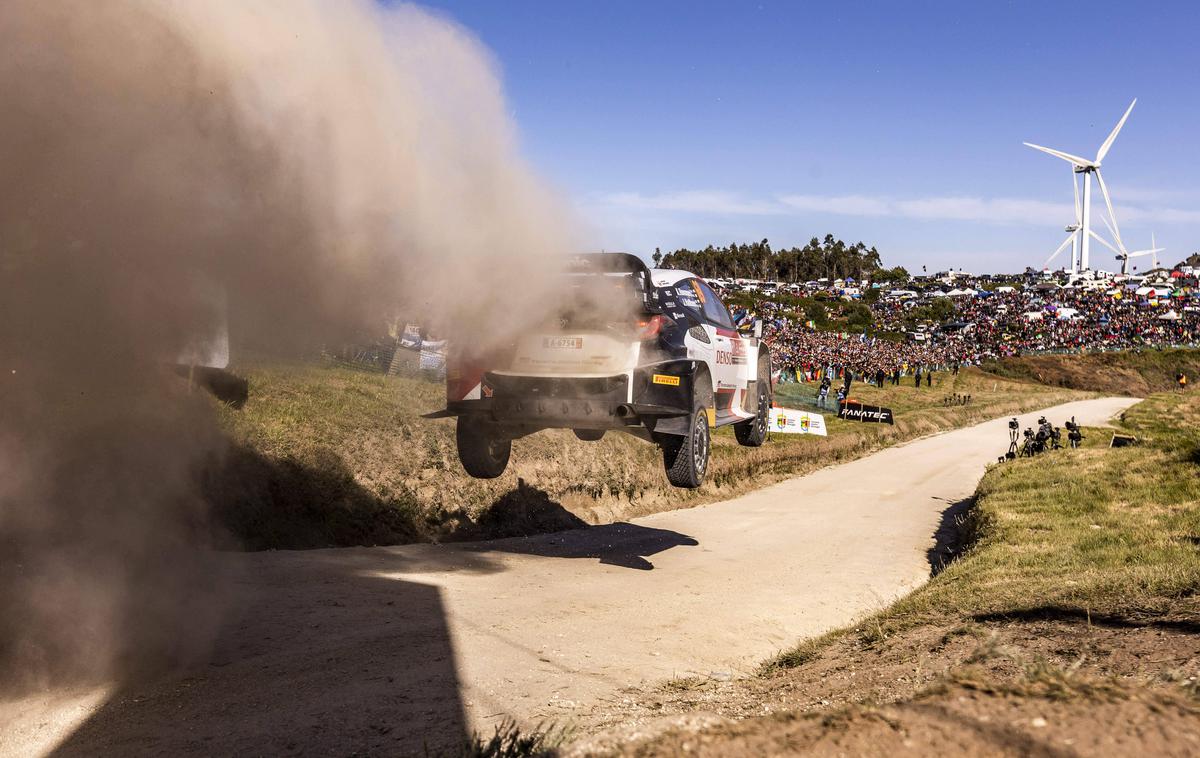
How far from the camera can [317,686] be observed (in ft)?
25.6

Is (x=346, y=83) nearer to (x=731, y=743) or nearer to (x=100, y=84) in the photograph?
(x=100, y=84)

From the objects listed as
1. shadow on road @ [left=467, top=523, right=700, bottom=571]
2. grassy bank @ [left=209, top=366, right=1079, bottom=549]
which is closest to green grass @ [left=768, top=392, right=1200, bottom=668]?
shadow on road @ [left=467, top=523, right=700, bottom=571]

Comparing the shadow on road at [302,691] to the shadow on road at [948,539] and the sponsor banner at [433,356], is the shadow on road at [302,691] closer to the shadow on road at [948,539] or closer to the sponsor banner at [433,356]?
the sponsor banner at [433,356]

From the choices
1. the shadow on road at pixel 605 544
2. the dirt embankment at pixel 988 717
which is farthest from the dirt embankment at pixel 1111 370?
the dirt embankment at pixel 988 717

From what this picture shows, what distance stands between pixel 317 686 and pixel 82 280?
4.20 metres

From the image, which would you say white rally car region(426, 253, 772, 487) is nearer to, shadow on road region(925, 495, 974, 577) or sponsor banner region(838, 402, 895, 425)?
shadow on road region(925, 495, 974, 577)

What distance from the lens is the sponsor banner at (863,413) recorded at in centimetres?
4150

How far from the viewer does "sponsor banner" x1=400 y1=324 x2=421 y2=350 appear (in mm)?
Result: 8985

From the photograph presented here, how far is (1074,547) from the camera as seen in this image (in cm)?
1425

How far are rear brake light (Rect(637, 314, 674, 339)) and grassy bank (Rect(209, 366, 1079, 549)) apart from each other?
5.52 meters

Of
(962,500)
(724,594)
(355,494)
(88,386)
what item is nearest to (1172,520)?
(724,594)

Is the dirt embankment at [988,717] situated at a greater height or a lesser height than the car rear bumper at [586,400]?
lesser

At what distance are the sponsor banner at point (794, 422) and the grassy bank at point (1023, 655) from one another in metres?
11.4

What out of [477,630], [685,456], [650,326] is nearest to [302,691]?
[477,630]
